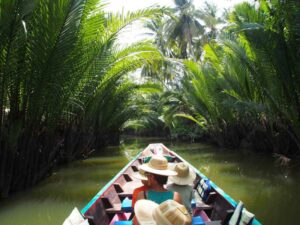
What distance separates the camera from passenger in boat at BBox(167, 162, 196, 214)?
415 cm

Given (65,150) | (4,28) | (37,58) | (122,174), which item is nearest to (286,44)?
(122,174)

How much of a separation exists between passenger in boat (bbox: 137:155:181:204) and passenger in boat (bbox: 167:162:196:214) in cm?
49

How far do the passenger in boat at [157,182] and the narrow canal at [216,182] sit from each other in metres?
2.78

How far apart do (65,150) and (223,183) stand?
6.49 m

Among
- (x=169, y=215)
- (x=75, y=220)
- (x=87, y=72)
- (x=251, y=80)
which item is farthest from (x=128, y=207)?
(x=251, y=80)

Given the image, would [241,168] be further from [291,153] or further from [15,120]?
[15,120]

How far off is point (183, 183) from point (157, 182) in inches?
23.0

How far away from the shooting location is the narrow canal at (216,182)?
6293 mm

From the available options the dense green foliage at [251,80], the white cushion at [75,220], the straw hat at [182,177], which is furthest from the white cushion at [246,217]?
the dense green foliage at [251,80]

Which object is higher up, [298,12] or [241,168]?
[298,12]

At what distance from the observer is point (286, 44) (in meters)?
9.15

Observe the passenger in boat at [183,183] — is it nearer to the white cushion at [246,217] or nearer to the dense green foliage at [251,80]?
the white cushion at [246,217]

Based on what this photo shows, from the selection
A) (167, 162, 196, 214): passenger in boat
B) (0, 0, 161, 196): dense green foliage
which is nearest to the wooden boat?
(167, 162, 196, 214): passenger in boat

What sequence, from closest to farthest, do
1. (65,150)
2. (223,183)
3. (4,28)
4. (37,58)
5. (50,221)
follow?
1. (50,221)
2. (4,28)
3. (37,58)
4. (223,183)
5. (65,150)
